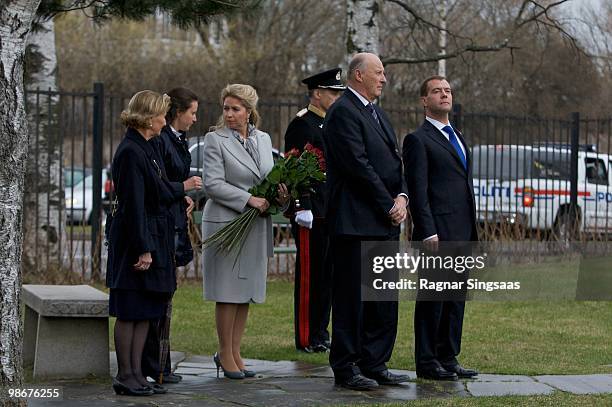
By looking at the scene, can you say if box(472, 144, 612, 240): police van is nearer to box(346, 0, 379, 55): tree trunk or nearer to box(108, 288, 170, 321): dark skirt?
box(346, 0, 379, 55): tree trunk

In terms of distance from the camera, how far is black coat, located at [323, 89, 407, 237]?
746cm

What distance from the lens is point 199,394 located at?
7.48 meters

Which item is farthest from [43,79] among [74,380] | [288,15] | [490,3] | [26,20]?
[288,15]

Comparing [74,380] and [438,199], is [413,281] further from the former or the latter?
[74,380]

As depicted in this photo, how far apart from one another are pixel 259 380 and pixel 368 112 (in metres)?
1.90

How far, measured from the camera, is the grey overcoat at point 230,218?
811 cm

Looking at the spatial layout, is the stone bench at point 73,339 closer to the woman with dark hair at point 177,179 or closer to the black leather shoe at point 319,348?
the woman with dark hair at point 177,179

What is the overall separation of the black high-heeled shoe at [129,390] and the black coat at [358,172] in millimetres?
1505

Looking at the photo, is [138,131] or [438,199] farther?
[438,199]

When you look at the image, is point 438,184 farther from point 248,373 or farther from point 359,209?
point 248,373

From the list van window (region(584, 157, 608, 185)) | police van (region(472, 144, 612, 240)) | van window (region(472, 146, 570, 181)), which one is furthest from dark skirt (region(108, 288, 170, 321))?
van window (region(584, 157, 608, 185))

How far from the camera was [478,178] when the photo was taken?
17.1 m

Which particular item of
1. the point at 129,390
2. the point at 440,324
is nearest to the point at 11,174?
the point at 129,390

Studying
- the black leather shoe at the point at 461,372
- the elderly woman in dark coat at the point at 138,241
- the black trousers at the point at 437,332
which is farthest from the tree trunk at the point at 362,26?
the elderly woman in dark coat at the point at 138,241
